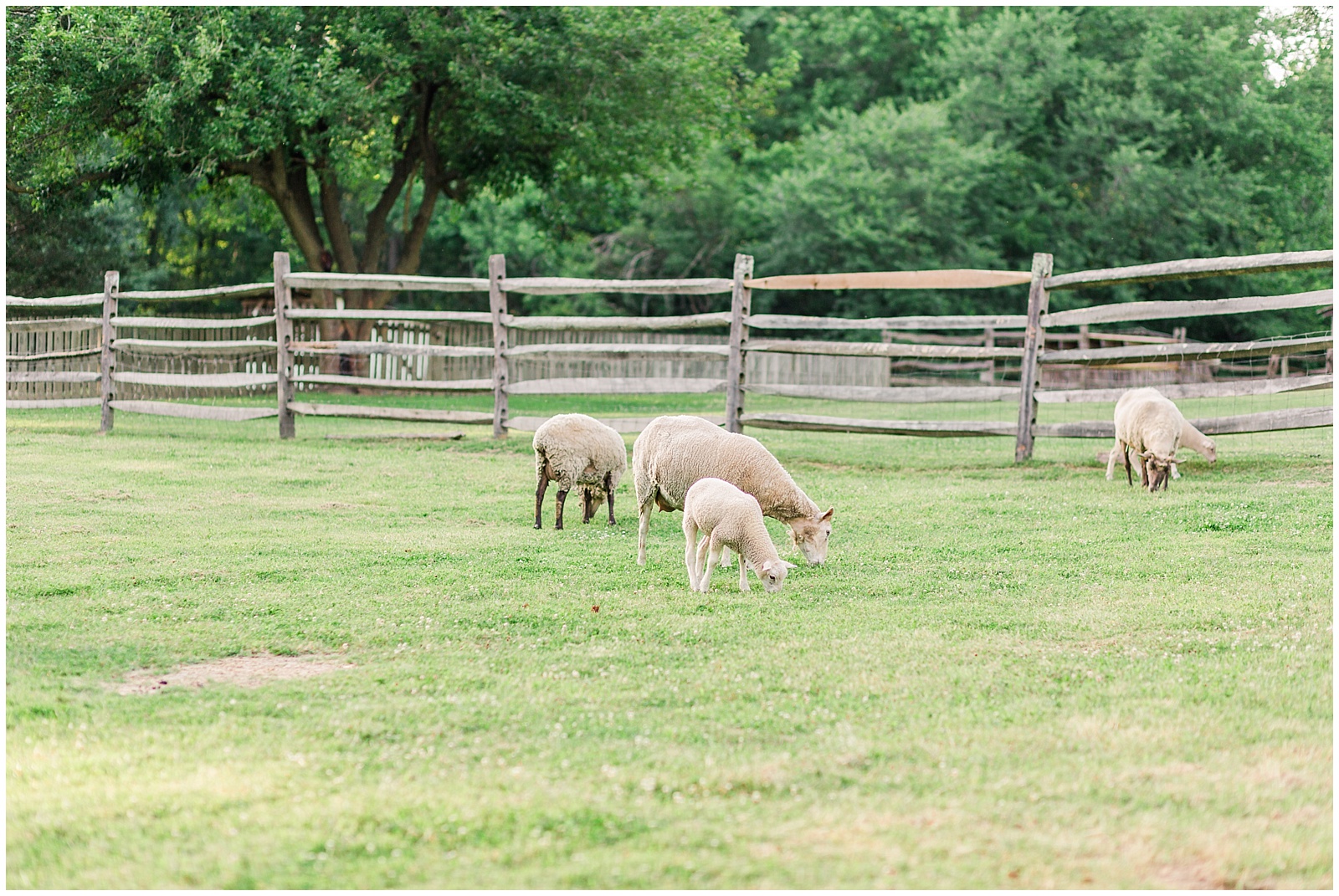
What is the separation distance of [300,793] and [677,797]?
3.53 ft

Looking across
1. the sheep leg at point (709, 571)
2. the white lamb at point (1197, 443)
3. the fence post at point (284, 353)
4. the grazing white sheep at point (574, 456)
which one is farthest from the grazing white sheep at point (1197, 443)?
the fence post at point (284, 353)

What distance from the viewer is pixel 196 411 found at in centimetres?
1508

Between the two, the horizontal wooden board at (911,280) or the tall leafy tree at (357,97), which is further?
the tall leafy tree at (357,97)

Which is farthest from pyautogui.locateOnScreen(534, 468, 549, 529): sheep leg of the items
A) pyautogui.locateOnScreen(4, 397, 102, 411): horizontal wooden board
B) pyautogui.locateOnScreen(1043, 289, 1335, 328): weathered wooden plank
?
pyautogui.locateOnScreen(4, 397, 102, 411): horizontal wooden board

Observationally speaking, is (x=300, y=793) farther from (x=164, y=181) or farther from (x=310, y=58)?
(x=164, y=181)

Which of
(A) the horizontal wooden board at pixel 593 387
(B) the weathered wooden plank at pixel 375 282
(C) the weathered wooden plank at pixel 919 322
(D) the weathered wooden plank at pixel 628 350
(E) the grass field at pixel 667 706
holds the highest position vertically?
(B) the weathered wooden plank at pixel 375 282

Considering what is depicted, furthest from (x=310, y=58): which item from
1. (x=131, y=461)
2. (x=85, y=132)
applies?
(x=131, y=461)

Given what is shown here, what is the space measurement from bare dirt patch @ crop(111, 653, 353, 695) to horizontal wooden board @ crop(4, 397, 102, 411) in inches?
484

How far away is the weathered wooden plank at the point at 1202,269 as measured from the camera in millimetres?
10055

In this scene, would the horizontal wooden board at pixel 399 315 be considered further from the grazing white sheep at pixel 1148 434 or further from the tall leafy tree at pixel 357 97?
the grazing white sheep at pixel 1148 434

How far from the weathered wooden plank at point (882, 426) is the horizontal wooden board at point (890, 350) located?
68 centimetres

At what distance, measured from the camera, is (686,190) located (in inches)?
1342

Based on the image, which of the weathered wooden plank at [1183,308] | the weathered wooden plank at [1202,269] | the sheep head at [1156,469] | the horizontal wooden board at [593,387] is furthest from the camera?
the horizontal wooden board at [593,387]

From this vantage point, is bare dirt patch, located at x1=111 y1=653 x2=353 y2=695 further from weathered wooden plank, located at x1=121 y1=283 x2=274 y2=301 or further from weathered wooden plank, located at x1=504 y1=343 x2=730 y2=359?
weathered wooden plank, located at x1=121 y1=283 x2=274 y2=301
